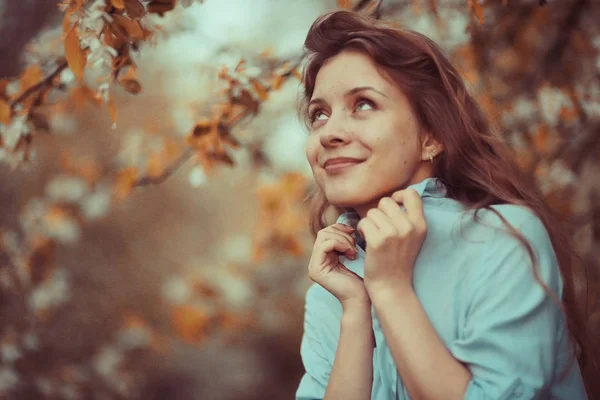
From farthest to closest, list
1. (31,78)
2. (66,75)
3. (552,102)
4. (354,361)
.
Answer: (552,102) < (31,78) < (66,75) < (354,361)

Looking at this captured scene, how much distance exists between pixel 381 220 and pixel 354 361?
0.20 metres

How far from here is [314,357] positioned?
1.10m

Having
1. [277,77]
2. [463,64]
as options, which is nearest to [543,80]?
[463,64]

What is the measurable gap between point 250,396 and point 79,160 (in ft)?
2.36

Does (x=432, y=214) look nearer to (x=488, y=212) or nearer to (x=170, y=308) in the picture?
(x=488, y=212)

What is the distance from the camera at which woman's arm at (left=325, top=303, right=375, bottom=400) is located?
960mm

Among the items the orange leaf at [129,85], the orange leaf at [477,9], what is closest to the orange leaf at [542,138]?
the orange leaf at [477,9]

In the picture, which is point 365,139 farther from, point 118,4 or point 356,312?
point 118,4

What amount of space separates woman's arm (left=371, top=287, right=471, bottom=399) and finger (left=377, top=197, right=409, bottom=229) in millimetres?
87

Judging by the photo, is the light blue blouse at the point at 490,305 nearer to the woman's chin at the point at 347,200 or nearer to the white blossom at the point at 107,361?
the woman's chin at the point at 347,200

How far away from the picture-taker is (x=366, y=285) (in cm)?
94

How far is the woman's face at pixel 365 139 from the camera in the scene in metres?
1.00

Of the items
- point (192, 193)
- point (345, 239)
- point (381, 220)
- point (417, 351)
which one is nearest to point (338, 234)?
point (345, 239)

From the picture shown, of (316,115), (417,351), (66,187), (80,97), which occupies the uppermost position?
(80,97)
